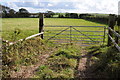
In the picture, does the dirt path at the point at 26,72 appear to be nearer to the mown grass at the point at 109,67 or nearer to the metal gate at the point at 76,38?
the mown grass at the point at 109,67

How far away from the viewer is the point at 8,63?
14.4 ft

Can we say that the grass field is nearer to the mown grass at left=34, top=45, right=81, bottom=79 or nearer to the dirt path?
the dirt path

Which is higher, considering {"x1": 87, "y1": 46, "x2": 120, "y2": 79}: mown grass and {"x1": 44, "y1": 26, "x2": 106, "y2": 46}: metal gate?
{"x1": 44, "y1": 26, "x2": 106, "y2": 46}: metal gate

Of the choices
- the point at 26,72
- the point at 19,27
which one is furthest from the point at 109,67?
the point at 19,27

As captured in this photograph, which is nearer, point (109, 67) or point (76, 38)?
point (109, 67)

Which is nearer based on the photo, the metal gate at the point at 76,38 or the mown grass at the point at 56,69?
the mown grass at the point at 56,69

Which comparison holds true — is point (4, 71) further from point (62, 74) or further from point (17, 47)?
point (62, 74)

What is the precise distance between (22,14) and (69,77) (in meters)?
5.74

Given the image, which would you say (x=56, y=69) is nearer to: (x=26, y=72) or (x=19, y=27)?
(x=26, y=72)

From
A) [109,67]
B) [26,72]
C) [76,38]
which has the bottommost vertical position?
[26,72]

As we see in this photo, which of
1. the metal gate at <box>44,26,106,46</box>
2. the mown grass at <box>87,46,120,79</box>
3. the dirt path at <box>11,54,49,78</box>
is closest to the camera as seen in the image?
the mown grass at <box>87,46,120,79</box>

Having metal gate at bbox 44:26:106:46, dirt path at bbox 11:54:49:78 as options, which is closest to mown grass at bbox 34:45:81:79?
dirt path at bbox 11:54:49:78

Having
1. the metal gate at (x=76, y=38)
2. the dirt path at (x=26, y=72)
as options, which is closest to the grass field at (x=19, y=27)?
the dirt path at (x=26, y=72)

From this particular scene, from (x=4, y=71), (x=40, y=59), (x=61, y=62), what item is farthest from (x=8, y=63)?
(x=61, y=62)
